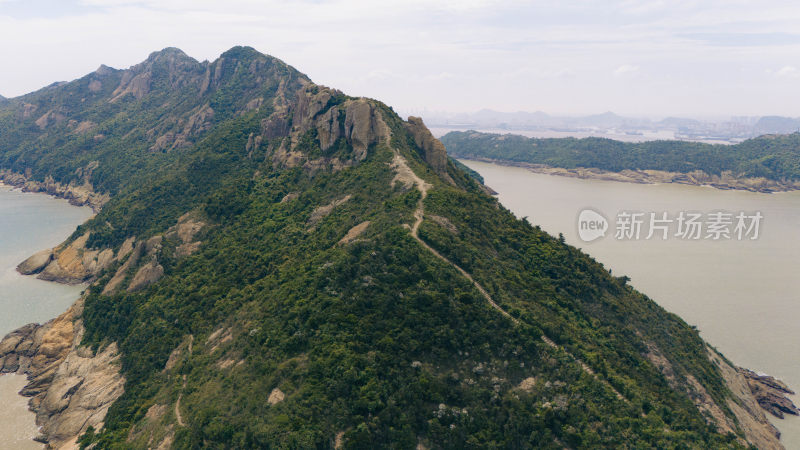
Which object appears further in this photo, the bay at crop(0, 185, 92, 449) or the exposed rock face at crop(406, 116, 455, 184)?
the exposed rock face at crop(406, 116, 455, 184)

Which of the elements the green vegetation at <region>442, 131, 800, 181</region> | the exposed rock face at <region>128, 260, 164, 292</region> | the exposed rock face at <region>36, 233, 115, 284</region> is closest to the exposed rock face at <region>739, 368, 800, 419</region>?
the exposed rock face at <region>128, 260, 164, 292</region>

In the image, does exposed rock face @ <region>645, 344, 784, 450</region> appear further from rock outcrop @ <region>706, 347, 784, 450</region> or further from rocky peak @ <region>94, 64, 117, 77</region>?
rocky peak @ <region>94, 64, 117, 77</region>

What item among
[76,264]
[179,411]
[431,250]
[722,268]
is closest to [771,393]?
[722,268]

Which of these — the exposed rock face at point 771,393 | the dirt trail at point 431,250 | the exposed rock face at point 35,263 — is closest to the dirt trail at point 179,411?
the dirt trail at point 431,250

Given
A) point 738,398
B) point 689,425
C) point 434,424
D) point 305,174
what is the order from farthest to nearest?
1. point 305,174
2. point 738,398
3. point 689,425
4. point 434,424

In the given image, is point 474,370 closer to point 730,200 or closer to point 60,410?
point 60,410

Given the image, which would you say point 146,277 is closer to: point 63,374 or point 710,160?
point 63,374

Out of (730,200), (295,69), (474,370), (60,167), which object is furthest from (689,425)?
(60,167)
